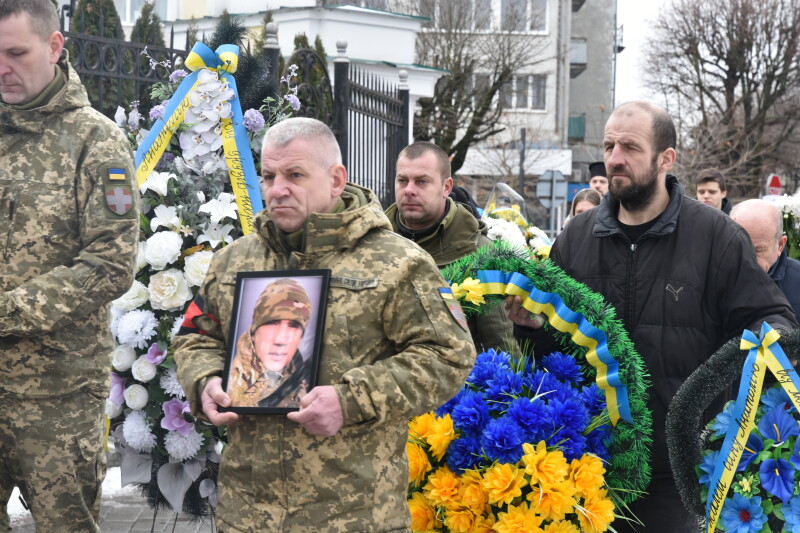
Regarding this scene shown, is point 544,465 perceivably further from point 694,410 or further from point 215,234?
point 215,234

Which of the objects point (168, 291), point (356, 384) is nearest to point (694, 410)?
point (356, 384)

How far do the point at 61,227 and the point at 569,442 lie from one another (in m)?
2.02

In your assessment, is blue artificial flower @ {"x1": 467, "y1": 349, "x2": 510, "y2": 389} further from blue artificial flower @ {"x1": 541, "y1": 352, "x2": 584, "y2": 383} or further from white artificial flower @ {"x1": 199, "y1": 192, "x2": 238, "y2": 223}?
white artificial flower @ {"x1": 199, "y1": 192, "x2": 238, "y2": 223}

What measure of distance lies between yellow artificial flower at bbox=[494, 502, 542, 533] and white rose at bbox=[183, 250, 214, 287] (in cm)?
207

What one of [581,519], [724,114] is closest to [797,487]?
[581,519]

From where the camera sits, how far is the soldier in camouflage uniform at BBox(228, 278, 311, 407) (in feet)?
9.81

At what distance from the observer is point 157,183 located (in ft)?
16.8

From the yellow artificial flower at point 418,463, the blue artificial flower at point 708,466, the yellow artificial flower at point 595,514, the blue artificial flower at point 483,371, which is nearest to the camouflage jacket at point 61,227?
the yellow artificial flower at point 418,463

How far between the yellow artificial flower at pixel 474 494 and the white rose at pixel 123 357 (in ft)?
6.71

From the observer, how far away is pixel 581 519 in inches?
139

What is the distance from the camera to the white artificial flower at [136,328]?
4914 mm

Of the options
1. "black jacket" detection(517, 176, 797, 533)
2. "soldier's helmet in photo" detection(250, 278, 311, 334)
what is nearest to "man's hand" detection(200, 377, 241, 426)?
"soldier's helmet in photo" detection(250, 278, 311, 334)

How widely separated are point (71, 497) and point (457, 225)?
2.36m

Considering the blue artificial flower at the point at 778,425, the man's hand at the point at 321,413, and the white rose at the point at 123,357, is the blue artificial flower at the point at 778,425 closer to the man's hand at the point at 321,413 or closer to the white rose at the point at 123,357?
the man's hand at the point at 321,413
